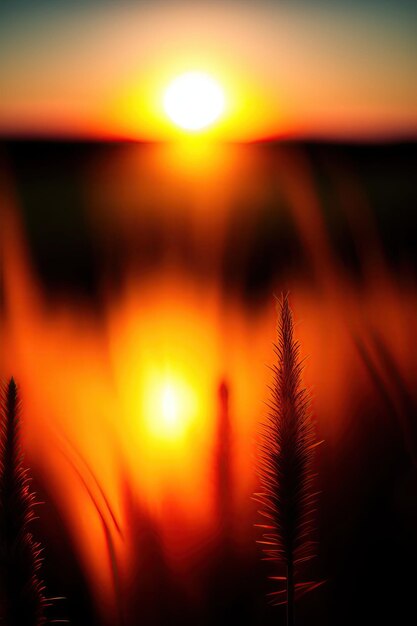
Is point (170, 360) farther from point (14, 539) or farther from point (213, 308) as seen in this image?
point (14, 539)

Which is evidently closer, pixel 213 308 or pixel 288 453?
pixel 288 453

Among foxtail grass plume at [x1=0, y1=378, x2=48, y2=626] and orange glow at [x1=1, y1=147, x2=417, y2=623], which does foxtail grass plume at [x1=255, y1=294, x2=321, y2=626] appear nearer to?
orange glow at [x1=1, y1=147, x2=417, y2=623]

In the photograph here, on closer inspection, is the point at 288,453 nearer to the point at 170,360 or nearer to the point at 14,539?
the point at 170,360

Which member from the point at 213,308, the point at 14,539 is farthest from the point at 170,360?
the point at 14,539

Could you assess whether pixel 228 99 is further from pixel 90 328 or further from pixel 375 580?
pixel 375 580

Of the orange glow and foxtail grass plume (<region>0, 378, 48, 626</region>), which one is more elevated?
the orange glow

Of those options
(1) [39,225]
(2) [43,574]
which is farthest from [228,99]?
(2) [43,574]

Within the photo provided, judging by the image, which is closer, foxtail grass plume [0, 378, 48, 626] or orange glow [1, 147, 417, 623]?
foxtail grass plume [0, 378, 48, 626]

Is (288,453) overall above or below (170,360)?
below

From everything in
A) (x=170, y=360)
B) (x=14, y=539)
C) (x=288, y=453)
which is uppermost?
(x=170, y=360)

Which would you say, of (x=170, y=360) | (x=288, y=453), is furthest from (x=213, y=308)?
(x=288, y=453)
